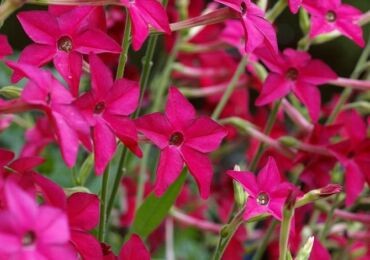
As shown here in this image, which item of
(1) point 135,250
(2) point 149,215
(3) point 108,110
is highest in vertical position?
(3) point 108,110

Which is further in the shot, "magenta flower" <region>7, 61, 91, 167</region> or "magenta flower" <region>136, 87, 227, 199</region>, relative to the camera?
"magenta flower" <region>136, 87, 227, 199</region>

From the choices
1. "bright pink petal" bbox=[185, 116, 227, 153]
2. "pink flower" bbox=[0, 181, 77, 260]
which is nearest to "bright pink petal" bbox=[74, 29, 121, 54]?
"bright pink petal" bbox=[185, 116, 227, 153]

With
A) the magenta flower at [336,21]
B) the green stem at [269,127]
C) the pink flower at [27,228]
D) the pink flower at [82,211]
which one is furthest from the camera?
the green stem at [269,127]

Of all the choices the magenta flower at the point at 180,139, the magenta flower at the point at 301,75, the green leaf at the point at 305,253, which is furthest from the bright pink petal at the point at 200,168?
the magenta flower at the point at 301,75

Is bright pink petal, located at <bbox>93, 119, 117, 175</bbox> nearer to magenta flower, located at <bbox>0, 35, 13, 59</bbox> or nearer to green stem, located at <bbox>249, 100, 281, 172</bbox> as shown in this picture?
magenta flower, located at <bbox>0, 35, 13, 59</bbox>

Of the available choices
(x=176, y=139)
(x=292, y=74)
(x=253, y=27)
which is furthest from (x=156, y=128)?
(x=292, y=74)

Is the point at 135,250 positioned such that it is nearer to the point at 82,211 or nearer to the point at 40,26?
the point at 82,211

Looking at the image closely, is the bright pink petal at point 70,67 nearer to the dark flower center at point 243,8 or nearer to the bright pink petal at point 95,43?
the bright pink petal at point 95,43
